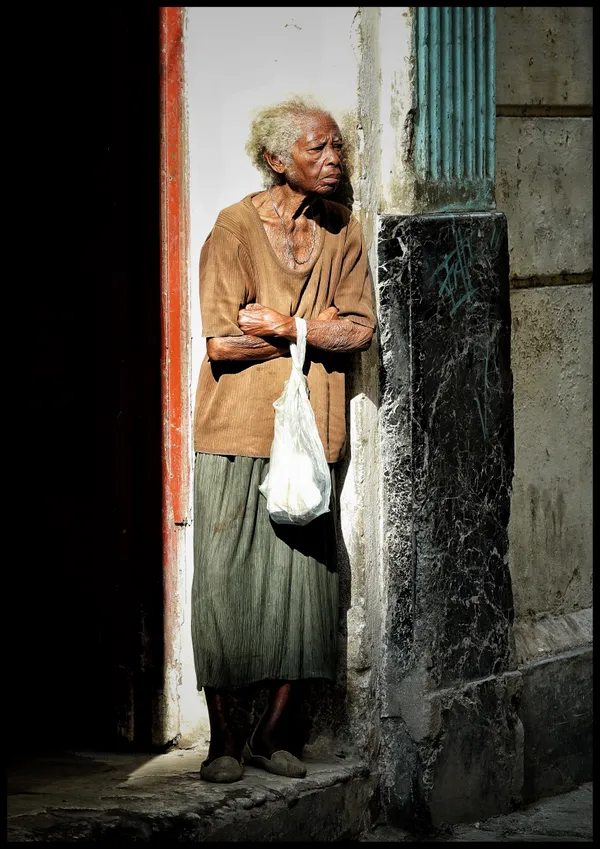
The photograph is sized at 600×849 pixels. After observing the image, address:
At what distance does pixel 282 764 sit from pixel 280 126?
1977mm

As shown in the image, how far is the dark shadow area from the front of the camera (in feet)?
16.7

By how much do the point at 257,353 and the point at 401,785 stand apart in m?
1.57

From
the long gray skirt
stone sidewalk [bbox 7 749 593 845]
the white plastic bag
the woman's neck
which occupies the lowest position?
stone sidewalk [bbox 7 749 593 845]

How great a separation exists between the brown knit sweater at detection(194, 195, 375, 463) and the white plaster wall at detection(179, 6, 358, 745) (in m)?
0.19

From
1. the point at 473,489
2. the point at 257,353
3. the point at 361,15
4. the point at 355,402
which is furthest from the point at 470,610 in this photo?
the point at 361,15

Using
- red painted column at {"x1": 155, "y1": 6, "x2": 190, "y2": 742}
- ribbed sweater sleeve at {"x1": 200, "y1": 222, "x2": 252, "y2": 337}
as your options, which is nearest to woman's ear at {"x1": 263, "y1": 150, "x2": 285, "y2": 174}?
ribbed sweater sleeve at {"x1": 200, "y1": 222, "x2": 252, "y2": 337}

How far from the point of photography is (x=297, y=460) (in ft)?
15.2

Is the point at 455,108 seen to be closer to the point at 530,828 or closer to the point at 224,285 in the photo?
the point at 224,285

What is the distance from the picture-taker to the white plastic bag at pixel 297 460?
15.2 ft

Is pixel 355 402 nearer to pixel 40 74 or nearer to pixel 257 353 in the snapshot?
pixel 257 353

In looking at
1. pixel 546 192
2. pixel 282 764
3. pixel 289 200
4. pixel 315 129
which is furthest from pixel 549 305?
pixel 282 764

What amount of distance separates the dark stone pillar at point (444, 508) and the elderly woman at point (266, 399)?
0.25m

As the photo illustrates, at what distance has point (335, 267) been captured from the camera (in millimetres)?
4863

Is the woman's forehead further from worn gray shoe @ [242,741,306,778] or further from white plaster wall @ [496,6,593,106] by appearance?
worn gray shoe @ [242,741,306,778]
